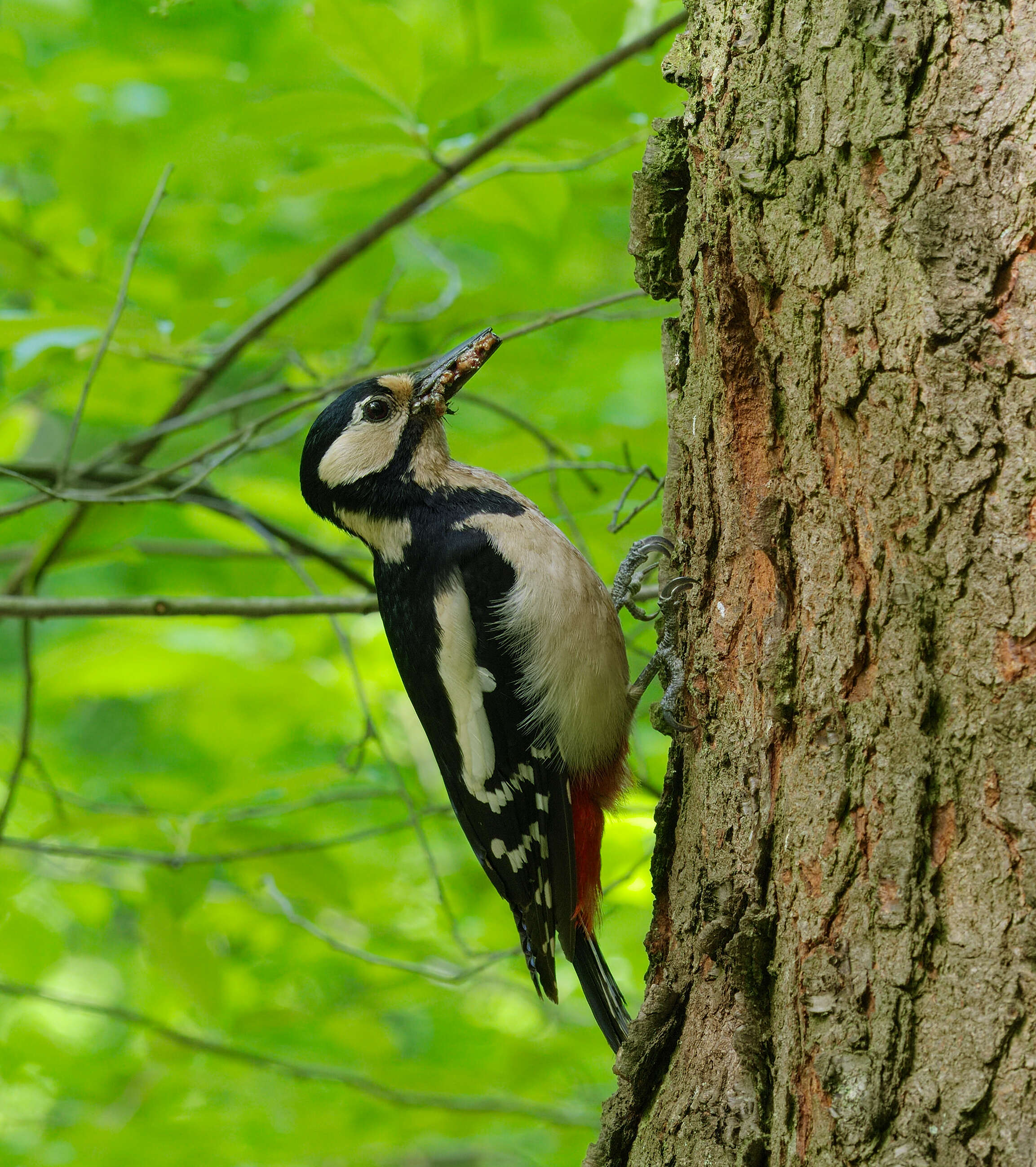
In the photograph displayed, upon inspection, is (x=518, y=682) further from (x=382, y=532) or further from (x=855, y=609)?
(x=855, y=609)

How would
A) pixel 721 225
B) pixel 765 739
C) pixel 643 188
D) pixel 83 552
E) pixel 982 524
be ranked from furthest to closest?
pixel 83 552 < pixel 643 188 < pixel 721 225 < pixel 765 739 < pixel 982 524

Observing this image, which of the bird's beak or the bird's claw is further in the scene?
the bird's beak

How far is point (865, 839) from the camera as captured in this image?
5.09 feet

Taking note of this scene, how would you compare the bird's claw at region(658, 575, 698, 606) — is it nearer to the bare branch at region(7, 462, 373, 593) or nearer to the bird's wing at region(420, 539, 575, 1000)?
the bird's wing at region(420, 539, 575, 1000)

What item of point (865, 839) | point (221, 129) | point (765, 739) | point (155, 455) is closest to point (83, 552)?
point (155, 455)

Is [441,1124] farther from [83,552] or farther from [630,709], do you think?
[83,552]

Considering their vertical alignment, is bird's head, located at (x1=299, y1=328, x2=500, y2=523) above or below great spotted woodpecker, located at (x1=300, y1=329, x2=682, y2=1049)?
above

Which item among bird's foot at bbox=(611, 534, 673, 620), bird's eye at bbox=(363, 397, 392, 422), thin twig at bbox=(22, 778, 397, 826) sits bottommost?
thin twig at bbox=(22, 778, 397, 826)

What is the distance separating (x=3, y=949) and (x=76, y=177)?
242 centimetres

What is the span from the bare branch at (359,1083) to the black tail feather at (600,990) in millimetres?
526

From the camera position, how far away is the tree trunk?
1.42 metres

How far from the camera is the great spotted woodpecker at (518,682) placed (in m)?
2.99

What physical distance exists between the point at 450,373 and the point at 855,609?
1849 mm

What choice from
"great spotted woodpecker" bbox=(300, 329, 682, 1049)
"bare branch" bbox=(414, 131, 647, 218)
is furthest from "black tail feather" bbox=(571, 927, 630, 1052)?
"bare branch" bbox=(414, 131, 647, 218)
